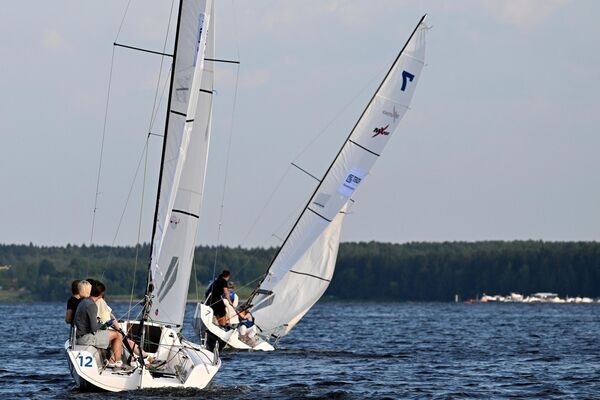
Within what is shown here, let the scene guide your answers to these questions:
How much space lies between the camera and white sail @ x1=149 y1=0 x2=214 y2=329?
2283 cm

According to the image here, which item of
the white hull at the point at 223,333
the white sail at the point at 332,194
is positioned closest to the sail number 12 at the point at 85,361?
the white hull at the point at 223,333

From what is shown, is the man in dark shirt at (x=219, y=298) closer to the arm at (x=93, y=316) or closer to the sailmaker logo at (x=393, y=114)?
the sailmaker logo at (x=393, y=114)

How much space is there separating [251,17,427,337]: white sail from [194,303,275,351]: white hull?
1306 mm

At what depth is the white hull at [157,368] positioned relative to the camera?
21922mm

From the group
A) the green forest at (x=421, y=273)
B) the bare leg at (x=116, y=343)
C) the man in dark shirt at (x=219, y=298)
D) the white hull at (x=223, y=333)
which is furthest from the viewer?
the green forest at (x=421, y=273)

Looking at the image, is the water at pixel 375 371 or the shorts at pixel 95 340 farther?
the water at pixel 375 371

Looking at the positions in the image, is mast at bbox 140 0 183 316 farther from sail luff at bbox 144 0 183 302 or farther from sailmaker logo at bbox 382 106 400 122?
sailmaker logo at bbox 382 106 400 122

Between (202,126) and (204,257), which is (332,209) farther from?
(204,257)

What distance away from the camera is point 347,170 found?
122ft

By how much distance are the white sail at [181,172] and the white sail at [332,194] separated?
1189 centimetres

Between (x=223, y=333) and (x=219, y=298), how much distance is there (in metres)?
0.91

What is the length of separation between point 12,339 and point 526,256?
11693 cm

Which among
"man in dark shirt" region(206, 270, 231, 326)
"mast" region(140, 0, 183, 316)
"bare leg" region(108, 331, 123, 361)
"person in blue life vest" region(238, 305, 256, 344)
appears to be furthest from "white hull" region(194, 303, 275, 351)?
"bare leg" region(108, 331, 123, 361)

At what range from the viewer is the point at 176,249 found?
2436 cm
